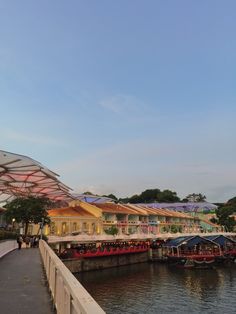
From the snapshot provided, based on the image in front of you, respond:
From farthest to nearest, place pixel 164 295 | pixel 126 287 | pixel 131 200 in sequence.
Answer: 1. pixel 131 200
2. pixel 126 287
3. pixel 164 295

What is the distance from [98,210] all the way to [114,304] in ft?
144

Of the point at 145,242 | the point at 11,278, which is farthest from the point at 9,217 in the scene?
the point at 11,278

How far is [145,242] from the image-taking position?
74812 mm

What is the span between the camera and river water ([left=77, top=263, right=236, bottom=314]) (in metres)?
31.2

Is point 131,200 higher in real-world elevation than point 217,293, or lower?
higher

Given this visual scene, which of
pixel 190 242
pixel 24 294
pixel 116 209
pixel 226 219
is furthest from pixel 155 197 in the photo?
pixel 24 294

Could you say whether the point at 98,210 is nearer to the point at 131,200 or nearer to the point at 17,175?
the point at 17,175

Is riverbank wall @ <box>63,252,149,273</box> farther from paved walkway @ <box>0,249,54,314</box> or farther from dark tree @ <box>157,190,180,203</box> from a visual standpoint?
dark tree @ <box>157,190,180,203</box>

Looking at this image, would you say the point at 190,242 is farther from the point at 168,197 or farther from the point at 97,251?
the point at 168,197

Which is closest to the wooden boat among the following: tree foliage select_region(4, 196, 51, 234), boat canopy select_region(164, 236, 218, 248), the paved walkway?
tree foliage select_region(4, 196, 51, 234)

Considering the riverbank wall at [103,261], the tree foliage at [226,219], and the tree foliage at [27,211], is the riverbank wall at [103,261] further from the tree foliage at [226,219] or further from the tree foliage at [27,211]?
the tree foliage at [226,219]

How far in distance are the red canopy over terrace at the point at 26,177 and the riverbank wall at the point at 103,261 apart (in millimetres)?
11183

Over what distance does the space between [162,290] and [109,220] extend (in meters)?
41.0

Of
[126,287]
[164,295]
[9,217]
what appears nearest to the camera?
[164,295]
